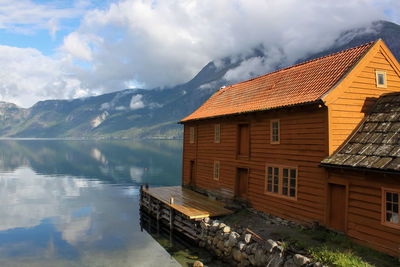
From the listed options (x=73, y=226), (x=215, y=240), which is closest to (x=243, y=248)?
(x=215, y=240)

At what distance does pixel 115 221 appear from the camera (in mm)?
32656

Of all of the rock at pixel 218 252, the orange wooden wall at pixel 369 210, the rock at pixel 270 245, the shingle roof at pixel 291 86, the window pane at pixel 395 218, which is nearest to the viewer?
the window pane at pixel 395 218

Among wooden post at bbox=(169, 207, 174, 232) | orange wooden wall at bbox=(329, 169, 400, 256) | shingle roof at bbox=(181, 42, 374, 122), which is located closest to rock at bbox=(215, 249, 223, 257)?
wooden post at bbox=(169, 207, 174, 232)

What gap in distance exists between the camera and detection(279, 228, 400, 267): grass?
13.0m

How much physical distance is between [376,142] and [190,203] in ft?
48.0

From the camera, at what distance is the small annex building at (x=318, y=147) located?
14.8m

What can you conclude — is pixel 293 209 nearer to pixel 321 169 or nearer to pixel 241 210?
pixel 321 169

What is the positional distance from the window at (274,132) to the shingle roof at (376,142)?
170 inches

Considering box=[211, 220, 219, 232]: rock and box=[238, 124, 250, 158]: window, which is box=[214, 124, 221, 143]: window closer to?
box=[238, 124, 250, 158]: window

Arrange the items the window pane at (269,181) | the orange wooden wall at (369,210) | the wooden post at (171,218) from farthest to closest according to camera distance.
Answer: the wooden post at (171,218) < the window pane at (269,181) < the orange wooden wall at (369,210)

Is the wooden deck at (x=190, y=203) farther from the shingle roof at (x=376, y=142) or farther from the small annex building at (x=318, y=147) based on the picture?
the shingle roof at (x=376, y=142)

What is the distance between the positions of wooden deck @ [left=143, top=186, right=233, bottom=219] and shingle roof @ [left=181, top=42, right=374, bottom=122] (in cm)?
719

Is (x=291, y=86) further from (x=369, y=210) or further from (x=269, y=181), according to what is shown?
(x=369, y=210)

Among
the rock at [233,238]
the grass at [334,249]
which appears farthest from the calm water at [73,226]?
the grass at [334,249]
